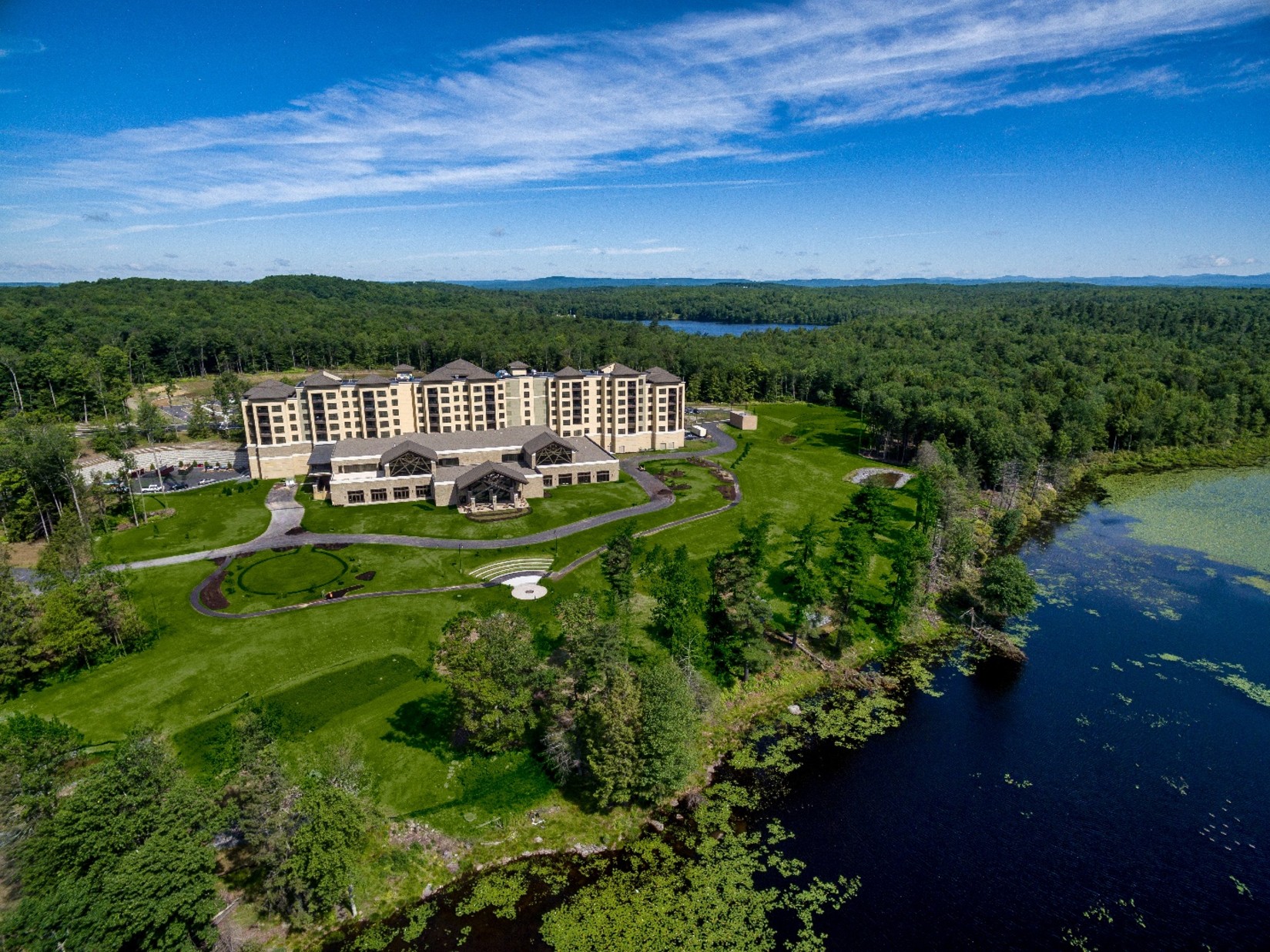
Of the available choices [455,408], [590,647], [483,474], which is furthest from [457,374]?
[590,647]

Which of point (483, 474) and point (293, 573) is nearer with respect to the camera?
point (293, 573)

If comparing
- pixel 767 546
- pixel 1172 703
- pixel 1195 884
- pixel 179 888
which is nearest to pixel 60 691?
pixel 179 888

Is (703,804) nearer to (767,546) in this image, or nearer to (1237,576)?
(767,546)

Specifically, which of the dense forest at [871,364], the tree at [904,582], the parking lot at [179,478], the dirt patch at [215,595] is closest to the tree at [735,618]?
the tree at [904,582]

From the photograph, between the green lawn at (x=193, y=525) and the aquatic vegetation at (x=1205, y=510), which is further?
Result: the aquatic vegetation at (x=1205, y=510)

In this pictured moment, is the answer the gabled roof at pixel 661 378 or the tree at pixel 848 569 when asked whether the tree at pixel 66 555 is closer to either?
the tree at pixel 848 569

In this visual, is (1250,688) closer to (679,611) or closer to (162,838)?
(679,611)
